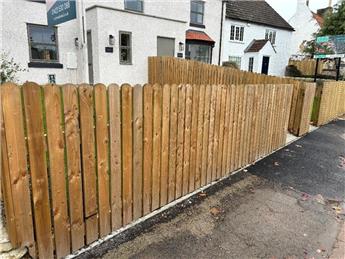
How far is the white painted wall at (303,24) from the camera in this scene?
33.9 m

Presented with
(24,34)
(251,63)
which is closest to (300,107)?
(24,34)

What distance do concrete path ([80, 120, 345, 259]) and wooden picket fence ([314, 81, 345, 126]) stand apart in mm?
4841

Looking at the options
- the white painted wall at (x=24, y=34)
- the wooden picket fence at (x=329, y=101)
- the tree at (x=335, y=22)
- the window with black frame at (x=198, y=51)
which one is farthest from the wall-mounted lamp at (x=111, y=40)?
the tree at (x=335, y=22)

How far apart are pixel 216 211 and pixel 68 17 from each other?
5622 millimetres

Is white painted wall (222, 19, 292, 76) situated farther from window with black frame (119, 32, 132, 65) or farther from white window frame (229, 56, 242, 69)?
window with black frame (119, 32, 132, 65)

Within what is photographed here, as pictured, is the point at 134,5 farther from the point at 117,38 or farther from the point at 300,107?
the point at 300,107

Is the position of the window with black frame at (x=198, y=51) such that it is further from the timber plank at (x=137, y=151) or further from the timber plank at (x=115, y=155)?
the timber plank at (x=115, y=155)

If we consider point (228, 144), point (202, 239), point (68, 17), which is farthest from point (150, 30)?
point (202, 239)

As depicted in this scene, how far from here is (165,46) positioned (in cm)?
1374

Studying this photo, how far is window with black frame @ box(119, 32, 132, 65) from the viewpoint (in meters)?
12.0

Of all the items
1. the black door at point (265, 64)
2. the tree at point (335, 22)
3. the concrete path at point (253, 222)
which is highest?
the tree at point (335, 22)

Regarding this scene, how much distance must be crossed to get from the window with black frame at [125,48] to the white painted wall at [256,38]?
10745 mm

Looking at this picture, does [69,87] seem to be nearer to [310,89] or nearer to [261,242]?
[261,242]

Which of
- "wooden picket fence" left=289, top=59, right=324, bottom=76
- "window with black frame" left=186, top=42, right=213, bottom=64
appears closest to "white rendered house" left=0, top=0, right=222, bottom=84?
"window with black frame" left=186, top=42, right=213, bottom=64
